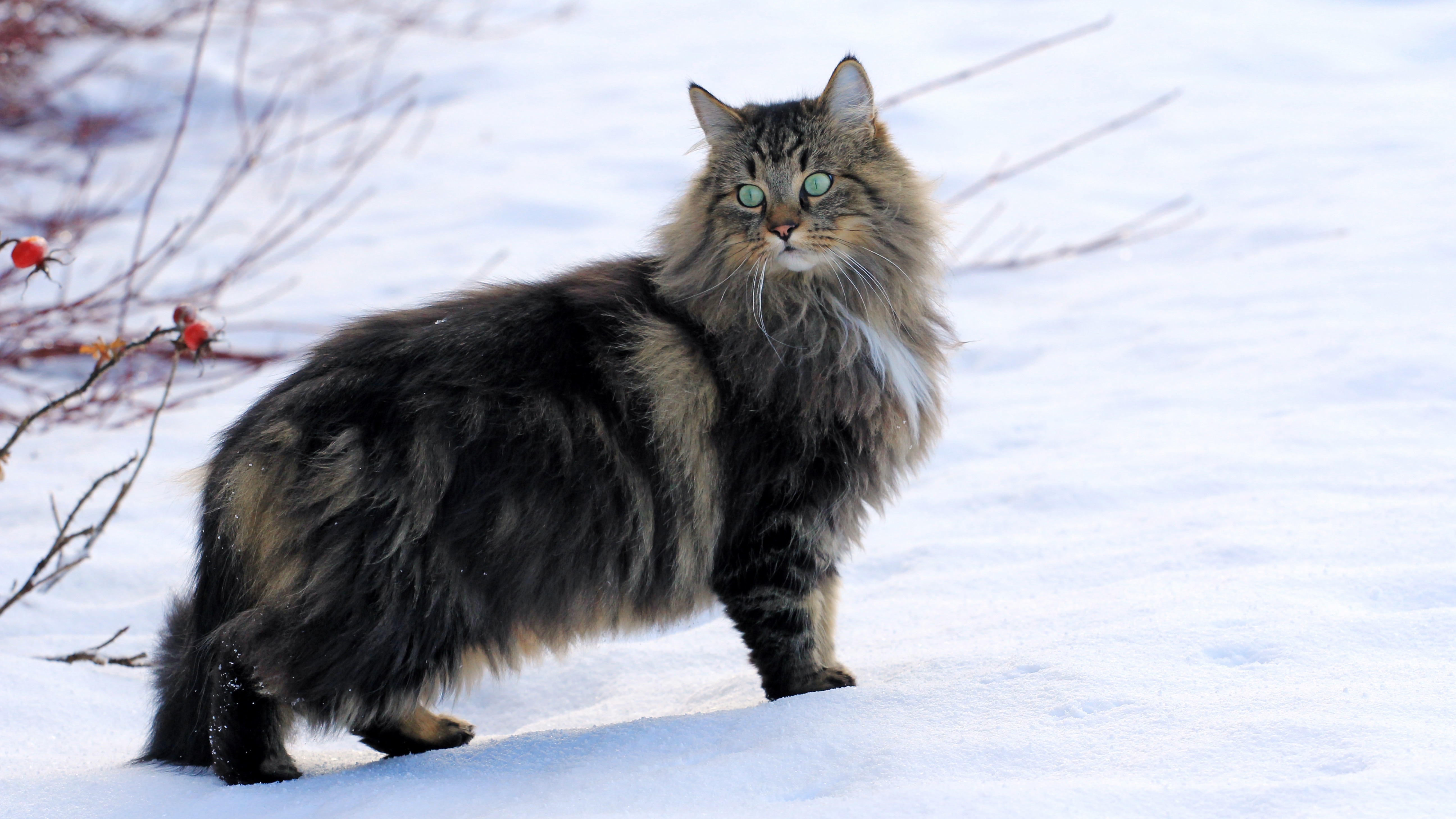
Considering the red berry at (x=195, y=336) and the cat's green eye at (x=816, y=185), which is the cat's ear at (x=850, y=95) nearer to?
the cat's green eye at (x=816, y=185)

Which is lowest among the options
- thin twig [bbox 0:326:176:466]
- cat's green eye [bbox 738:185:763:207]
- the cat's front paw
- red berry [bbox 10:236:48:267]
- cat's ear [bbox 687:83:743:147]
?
the cat's front paw

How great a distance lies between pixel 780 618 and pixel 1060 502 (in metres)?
1.37

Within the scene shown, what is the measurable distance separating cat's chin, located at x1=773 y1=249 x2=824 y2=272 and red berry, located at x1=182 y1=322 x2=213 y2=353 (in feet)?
3.89

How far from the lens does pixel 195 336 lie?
7.72 ft

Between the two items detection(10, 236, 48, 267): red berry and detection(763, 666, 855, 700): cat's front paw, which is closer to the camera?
detection(10, 236, 48, 267): red berry

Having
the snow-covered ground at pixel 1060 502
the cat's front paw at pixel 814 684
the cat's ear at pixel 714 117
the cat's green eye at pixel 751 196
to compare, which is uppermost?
the cat's ear at pixel 714 117

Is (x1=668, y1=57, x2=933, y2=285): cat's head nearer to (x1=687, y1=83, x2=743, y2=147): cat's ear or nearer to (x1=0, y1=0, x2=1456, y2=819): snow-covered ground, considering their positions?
(x1=687, y1=83, x2=743, y2=147): cat's ear

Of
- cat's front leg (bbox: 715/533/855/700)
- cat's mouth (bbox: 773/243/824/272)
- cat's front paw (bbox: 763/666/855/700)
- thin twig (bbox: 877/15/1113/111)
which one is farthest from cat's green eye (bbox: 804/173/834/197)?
thin twig (bbox: 877/15/1113/111)

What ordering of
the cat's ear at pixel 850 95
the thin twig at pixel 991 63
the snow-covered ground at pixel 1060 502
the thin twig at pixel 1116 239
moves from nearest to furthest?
1. the snow-covered ground at pixel 1060 502
2. the cat's ear at pixel 850 95
3. the thin twig at pixel 991 63
4. the thin twig at pixel 1116 239

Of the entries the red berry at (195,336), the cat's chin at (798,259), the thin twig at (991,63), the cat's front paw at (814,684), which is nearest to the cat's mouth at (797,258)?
the cat's chin at (798,259)

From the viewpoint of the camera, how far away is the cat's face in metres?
2.52

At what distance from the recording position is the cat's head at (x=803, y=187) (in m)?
2.52

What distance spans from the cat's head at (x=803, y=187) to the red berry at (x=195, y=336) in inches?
40.3

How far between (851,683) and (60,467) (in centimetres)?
318
